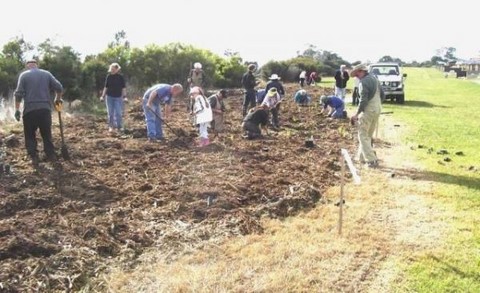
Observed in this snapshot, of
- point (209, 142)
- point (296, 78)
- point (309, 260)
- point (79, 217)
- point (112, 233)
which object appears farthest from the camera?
point (296, 78)

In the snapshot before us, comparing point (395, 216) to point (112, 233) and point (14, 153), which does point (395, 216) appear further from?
point (14, 153)

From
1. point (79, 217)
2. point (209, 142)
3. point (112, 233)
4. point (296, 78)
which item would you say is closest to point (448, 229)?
point (112, 233)

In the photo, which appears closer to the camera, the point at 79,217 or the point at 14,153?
the point at 79,217

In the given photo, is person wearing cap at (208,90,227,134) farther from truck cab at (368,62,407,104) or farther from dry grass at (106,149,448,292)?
truck cab at (368,62,407,104)

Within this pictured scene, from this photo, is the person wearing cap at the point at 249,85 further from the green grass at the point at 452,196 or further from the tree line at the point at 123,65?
the tree line at the point at 123,65

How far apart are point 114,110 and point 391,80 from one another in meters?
13.9

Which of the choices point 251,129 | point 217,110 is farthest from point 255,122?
point 217,110

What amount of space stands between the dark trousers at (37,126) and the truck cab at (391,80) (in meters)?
16.1

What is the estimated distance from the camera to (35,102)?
29.1ft

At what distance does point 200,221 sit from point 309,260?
4.93 feet

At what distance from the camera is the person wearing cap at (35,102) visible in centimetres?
887

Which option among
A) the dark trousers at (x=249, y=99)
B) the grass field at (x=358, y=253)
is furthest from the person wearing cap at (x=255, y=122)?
the grass field at (x=358, y=253)

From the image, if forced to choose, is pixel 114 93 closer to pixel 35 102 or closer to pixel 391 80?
pixel 35 102

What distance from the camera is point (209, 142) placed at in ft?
36.8
